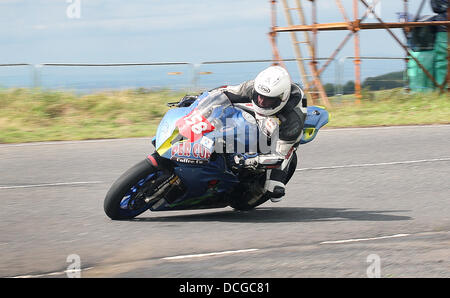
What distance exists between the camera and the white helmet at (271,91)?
6.57 metres

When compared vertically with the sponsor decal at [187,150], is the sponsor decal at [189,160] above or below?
below

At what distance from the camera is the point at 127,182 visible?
6637 mm

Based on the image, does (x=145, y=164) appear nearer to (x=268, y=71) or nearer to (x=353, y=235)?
(x=268, y=71)

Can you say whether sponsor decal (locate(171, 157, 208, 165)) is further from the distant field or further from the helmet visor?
the distant field

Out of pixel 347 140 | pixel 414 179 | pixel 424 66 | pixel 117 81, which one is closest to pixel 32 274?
pixel 414 179

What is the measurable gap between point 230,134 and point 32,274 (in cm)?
228

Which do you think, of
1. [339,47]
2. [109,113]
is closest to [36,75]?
[109,113]

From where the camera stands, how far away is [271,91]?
6.56 metres

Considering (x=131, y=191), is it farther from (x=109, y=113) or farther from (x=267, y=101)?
(x=109, y=113)

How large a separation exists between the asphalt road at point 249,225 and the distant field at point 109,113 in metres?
2.74

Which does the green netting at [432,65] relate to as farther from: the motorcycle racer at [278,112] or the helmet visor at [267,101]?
the helmet visor at [267,101]

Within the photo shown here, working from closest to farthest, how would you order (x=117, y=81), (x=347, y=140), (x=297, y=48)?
(x=347, y=140) < (x=117, y=81) < (x=297, y=48)

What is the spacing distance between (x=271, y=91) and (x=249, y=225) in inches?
55.7

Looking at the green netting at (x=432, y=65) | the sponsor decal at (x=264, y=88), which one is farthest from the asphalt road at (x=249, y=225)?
the green netting at (x=432, y=65)
